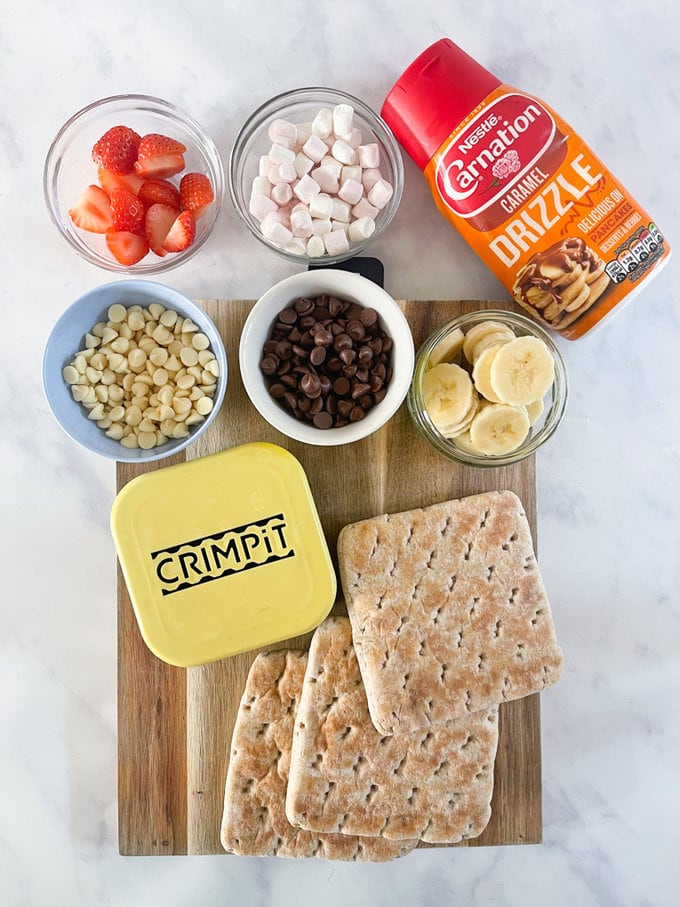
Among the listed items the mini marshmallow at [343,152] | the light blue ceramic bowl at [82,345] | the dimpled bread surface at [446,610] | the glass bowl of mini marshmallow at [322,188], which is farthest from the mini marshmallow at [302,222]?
the dimpled bread surface at [446,610]

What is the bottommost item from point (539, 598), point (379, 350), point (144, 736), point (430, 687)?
point (144, 736)

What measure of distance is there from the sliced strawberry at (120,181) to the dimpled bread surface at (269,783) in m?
0.78

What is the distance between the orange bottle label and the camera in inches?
43.8

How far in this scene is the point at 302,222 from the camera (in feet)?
3.80

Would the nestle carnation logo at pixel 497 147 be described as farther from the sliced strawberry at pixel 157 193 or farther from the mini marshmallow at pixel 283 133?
the sliced strawberry at pixel 157 193

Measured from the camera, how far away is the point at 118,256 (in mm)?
1209

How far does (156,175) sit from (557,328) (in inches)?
26.9

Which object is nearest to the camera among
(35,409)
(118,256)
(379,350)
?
(379,350)

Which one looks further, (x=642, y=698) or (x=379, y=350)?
(x=642, y=698)

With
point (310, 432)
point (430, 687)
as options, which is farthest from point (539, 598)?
point (310, 432)

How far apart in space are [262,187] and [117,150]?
0.24 meters

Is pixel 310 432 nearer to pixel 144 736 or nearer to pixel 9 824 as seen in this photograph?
pixel 144 736

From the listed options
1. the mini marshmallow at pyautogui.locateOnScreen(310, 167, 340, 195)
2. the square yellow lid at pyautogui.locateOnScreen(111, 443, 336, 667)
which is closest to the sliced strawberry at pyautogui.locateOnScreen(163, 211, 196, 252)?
the mini marshmallow at pyautogui.locateOnScreen(310, 167, 340, 195)

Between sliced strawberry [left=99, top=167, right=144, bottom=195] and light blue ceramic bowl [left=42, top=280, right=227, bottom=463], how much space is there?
191 mm
